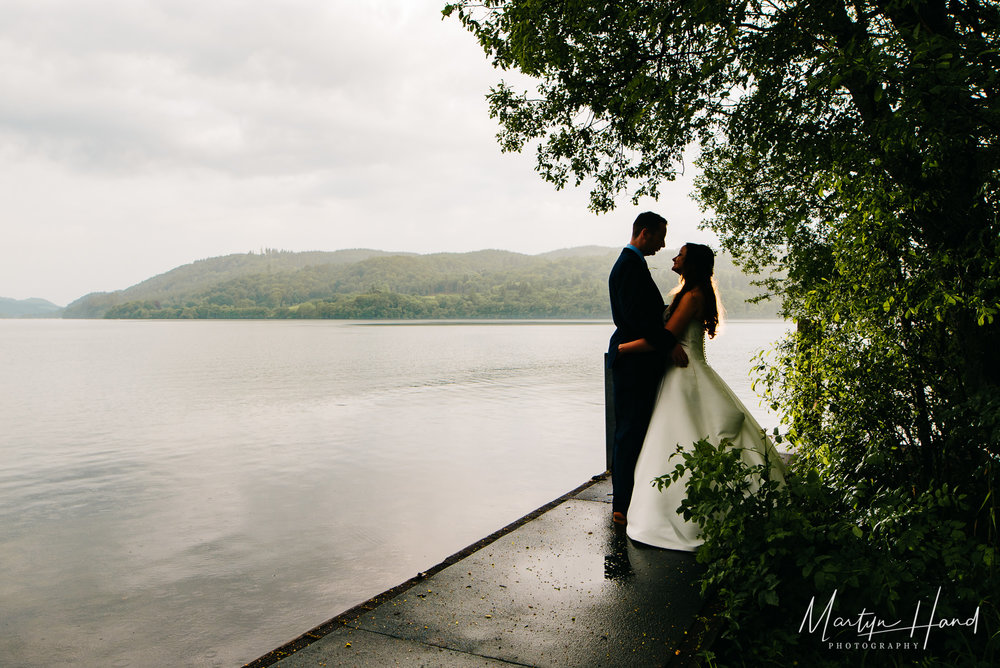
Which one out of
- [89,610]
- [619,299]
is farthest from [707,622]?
[89,610]

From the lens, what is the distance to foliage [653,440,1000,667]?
9.42 ft

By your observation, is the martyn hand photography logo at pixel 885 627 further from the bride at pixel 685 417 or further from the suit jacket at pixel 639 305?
the suit jacket at pixel 639 305

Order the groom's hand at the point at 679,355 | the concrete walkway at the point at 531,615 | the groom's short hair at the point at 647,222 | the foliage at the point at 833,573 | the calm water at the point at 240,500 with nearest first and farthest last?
the foliage at the point at 833,573 → the concrete walkway at the point at 531,615 → the groom's hand at the point at 679,355 → the groom's short hair at the point at 647,222 → the calm water at the point at 240,500

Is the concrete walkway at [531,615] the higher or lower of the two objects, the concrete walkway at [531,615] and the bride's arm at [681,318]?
the lower

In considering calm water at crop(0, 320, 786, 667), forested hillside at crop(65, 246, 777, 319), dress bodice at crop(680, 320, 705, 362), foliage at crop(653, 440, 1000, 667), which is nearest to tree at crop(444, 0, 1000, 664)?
foliage at crop(653, 440, 1000, 667)

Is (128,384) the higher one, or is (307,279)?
(307,279)

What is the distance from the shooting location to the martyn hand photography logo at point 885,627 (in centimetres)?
294

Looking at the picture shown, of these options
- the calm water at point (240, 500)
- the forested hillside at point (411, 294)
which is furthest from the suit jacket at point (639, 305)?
the forested hillside at point (411, 294)

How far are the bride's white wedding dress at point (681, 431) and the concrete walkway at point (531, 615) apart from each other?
0.72 ft

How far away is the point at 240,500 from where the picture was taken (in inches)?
350

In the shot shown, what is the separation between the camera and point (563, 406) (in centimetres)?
1783

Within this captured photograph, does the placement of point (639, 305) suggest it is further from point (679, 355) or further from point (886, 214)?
point (886, 214)

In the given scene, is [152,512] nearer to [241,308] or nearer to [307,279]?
[241,308]

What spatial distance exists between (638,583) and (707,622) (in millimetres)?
598
